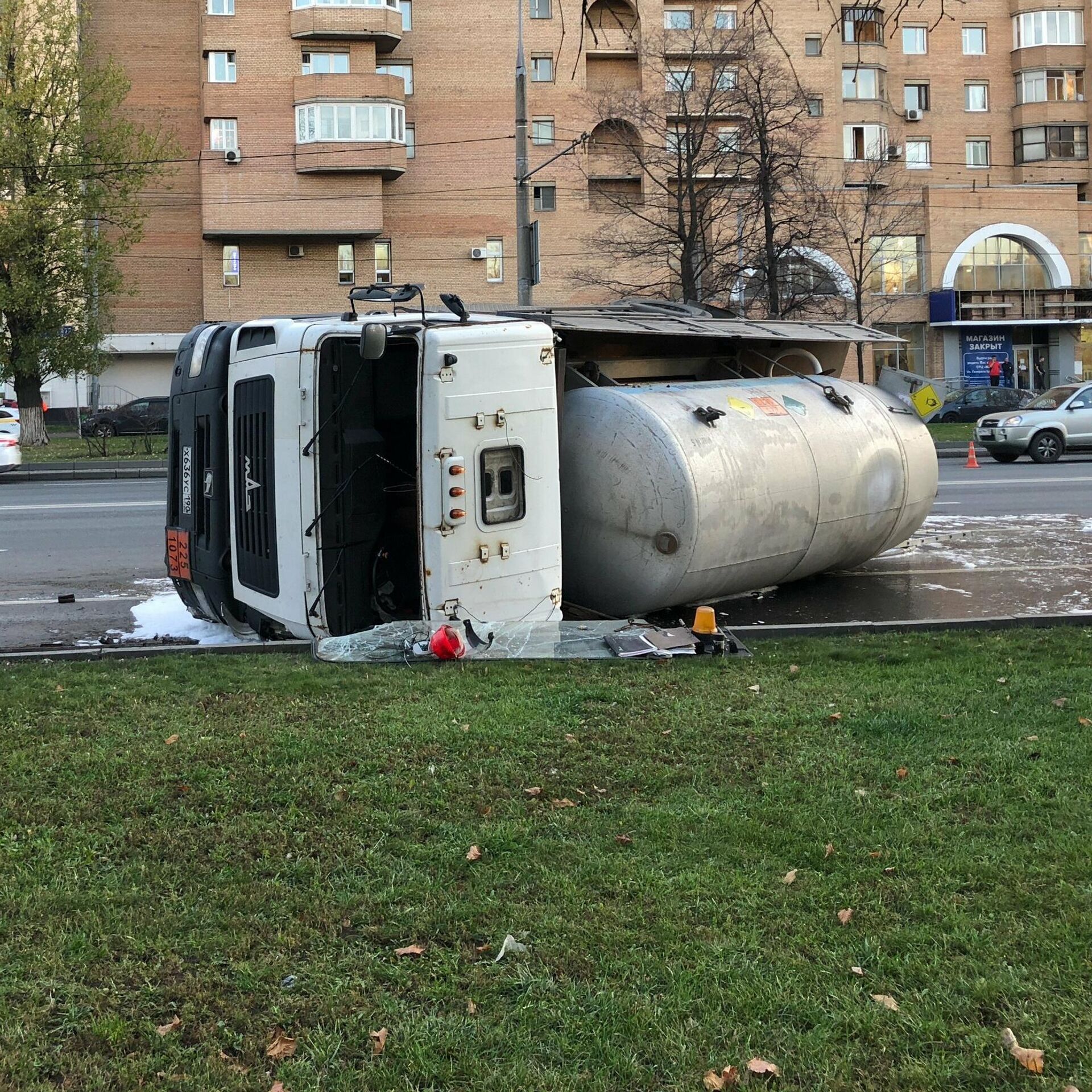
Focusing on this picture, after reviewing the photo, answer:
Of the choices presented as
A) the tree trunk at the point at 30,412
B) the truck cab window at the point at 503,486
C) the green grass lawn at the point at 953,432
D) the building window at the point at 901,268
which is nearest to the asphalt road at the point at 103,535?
the truck cab window at the point at 503,486

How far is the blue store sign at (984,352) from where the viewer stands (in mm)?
58688

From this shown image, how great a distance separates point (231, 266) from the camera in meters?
49.8

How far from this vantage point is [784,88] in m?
35.8

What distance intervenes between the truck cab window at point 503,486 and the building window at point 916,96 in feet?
194

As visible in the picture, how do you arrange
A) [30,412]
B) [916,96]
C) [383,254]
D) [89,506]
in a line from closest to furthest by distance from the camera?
[89,506] → [30,412] → [383,254] → [916,96]

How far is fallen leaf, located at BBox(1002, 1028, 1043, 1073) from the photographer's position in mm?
3213

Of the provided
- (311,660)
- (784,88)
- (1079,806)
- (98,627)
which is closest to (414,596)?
(311,660)

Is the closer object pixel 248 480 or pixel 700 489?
pixel 248 480

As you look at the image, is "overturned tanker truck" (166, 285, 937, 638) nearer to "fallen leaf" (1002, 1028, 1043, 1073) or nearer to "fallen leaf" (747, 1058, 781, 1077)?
"fallen leaf" (747, 1058, 781, 1077)

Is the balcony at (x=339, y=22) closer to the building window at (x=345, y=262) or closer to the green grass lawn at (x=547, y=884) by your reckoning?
the building window at (x=345, y=262)

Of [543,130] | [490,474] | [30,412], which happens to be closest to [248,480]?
[490,474]

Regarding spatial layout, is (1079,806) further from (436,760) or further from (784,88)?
(784,88)

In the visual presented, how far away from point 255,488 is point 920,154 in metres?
59.0

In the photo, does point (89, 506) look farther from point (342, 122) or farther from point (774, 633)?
point (342, 122)
